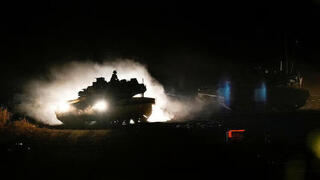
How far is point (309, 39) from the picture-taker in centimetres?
4272

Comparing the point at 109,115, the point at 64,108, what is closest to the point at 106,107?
the point at 109,115

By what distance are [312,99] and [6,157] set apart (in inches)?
930

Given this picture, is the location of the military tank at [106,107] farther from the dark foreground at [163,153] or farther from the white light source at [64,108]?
the dark foreground at [163,153]

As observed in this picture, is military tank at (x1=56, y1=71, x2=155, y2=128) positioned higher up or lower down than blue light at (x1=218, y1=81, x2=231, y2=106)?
lower down

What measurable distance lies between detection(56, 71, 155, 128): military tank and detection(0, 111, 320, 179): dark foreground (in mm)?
1443

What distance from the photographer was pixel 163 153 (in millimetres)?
11008

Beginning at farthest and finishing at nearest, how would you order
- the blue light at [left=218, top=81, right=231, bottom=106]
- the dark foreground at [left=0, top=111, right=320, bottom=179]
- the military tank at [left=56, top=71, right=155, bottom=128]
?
the blue light at [left=218, top=81, right=231, bottom=106] < the military tank at [left=56, top=71, right=155, bottom=128] < the dark foreground at [left=0, top=111, right=320, bottom=179]

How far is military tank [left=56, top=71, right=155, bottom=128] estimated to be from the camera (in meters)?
16.9

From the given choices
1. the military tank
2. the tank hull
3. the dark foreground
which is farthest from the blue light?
the dark foreground

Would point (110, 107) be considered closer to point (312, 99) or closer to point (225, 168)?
point (225, 168)

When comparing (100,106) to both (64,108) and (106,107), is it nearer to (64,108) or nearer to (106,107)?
(106,107)

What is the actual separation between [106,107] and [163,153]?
6595 millimetres

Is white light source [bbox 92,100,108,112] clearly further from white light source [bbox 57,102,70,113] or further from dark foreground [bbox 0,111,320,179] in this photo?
dark foreground [bbox 0,111,320,179]

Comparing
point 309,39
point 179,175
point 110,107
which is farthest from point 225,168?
point 309,39
